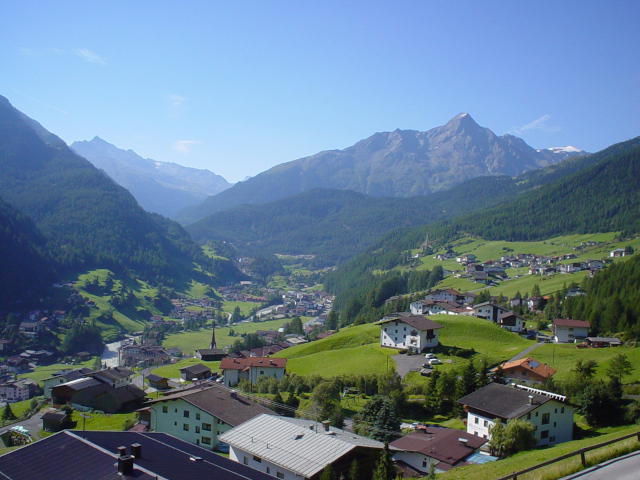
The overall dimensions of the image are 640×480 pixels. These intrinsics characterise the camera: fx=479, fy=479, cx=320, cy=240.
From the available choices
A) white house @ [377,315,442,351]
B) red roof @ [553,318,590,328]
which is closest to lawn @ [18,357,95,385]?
white house @ [377,315,442,351]

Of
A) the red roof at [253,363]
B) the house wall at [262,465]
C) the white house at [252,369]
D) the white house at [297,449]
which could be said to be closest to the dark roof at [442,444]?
the white house at [297,449]

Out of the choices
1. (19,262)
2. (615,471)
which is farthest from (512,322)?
(19,262)

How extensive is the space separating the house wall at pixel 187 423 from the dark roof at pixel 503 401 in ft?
61.7

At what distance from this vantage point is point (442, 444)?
3112 cm

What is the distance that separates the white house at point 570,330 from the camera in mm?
66500

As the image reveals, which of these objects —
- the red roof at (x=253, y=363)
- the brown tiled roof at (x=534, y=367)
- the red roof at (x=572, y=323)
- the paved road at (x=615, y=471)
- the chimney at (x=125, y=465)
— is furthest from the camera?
the red roof at (x=572, y=323)

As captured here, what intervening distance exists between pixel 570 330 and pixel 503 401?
38588mm

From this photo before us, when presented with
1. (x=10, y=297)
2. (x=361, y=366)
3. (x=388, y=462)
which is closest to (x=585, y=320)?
(x=361, y=366)

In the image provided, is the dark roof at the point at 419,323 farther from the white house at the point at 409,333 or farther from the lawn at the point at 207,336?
the lawn at the point at 207,336

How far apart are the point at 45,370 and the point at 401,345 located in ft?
304

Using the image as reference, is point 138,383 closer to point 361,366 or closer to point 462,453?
point 361,366

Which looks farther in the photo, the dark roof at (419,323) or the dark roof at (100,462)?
the dark roof at (419,323)

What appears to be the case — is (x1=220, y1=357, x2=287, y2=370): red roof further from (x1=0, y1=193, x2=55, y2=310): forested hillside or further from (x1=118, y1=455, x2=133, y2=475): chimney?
(x1=0, y1=193, x2=55, y2=310): forested hillside

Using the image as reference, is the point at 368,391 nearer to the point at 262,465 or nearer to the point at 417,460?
the point at 417,460
